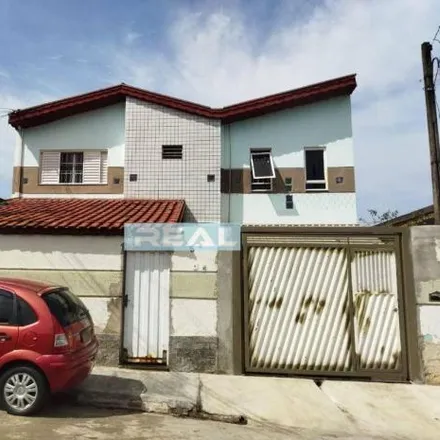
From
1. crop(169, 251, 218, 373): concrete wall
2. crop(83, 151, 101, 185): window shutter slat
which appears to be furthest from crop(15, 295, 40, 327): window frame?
crop(83, 151, 101, 185): window shutter slat

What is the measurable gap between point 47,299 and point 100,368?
7.97 feet

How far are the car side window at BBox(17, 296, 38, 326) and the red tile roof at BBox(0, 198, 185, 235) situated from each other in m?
2.47

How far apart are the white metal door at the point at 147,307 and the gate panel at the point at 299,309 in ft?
5.11

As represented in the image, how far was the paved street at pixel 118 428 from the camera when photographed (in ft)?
15.0

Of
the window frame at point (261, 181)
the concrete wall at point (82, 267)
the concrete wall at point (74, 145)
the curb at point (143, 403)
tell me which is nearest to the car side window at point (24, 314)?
the curb at point (143, 403)

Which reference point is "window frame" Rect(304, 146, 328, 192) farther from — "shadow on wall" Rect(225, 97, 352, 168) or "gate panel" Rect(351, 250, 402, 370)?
"gate panel" Rect(351, 250, 402, 370)

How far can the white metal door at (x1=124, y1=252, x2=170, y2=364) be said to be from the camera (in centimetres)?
732

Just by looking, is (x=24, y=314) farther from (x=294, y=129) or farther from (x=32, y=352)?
(x=294, y=129)

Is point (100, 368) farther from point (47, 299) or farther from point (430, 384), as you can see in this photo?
point (430, 384)

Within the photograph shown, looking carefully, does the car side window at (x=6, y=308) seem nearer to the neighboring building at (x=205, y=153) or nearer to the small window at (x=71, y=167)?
the neighboring building at (x=205, y=153)

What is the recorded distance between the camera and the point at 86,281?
24.3 feet

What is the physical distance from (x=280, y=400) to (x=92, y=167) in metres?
9.29

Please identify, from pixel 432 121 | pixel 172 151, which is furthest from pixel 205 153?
pixel 432 121

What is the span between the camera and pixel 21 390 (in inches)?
198
